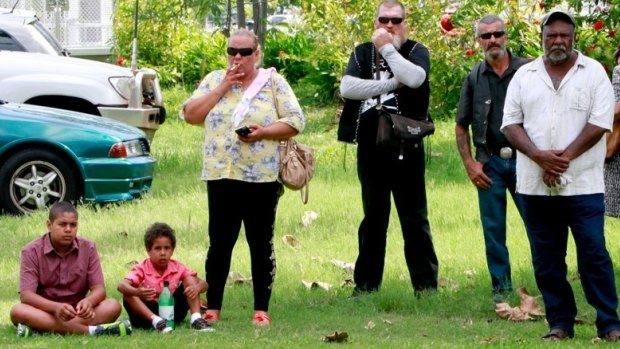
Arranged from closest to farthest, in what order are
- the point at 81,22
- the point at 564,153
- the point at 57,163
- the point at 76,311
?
the point at 564,153 < the point at 76,311 < the point at 57,163 < the point at 81,22

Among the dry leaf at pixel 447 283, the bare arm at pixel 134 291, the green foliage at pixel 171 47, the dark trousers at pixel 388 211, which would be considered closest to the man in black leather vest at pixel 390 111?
the dark trousers at pixel 388 211

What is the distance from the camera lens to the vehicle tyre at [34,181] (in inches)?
553

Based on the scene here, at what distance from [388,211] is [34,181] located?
206 inches

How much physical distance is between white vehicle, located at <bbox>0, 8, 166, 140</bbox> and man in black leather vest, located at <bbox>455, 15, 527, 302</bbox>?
7.42m

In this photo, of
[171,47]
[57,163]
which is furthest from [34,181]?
[171,47]

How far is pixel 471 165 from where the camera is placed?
383 inches

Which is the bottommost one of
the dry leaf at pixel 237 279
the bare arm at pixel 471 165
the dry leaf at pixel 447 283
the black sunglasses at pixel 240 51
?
the dry leaf at pixel 237 279

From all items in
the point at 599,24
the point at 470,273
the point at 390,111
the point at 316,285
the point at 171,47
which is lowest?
the point at 316,285

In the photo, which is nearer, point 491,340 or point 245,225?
point 491,340

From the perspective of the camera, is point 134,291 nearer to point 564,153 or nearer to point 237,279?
point 237,279

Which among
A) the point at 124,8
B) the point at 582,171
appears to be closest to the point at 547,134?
the point at 582,171

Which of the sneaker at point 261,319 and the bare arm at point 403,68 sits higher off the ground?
the bare arm at point 403,68

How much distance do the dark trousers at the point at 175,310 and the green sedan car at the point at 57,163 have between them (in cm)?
525

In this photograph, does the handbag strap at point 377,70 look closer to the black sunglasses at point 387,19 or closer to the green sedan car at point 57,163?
the black sunglasses at point 387,19
